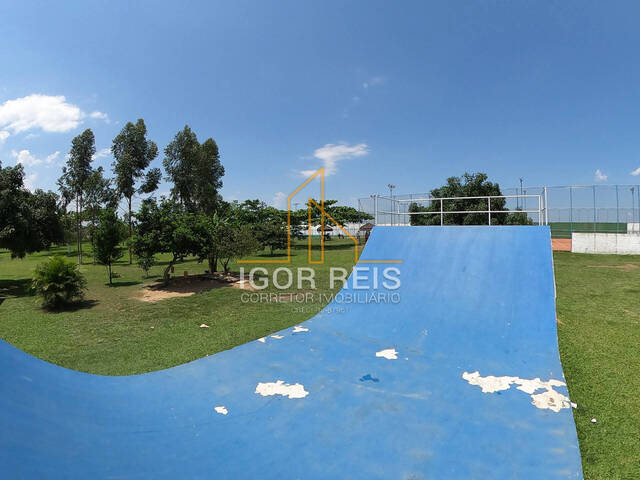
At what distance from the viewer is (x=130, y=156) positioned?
24078 mm

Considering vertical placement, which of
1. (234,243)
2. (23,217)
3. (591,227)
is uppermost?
(23,217)

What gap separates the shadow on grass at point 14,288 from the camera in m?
13.2

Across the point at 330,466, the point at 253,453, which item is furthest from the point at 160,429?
the point at 330,466

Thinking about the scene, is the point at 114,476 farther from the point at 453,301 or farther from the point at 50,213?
the point at 50,213

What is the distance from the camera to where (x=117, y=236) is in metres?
14.9

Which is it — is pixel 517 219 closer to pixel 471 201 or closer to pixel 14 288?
pixel 471 201

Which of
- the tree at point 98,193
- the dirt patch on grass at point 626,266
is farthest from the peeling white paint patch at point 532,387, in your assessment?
the tree at point 98,193

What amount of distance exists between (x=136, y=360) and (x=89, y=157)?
24.0 meters

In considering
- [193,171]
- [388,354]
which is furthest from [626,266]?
[193,171]

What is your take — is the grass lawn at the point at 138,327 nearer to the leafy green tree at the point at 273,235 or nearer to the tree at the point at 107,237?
the tree at the point at 107,237

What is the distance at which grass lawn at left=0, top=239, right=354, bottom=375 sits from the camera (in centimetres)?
596

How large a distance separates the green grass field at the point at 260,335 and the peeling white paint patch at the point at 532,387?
22 cm

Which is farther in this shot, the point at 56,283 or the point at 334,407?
the point at 56,283

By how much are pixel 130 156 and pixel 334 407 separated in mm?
25877
